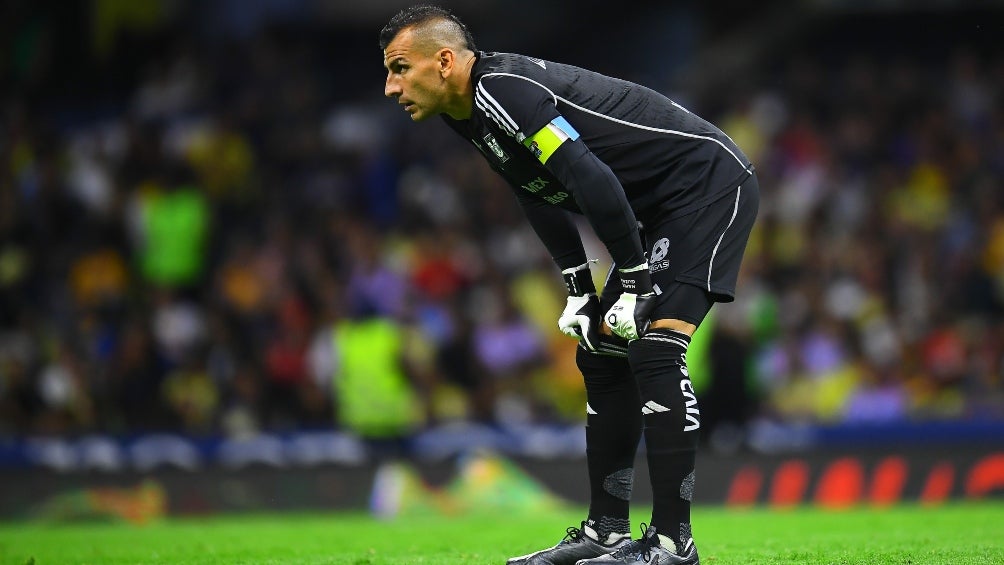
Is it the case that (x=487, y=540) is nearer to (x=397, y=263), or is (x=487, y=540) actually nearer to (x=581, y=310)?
(x=581, y=310)

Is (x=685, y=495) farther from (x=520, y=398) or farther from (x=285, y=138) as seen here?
(x=285, y=138)

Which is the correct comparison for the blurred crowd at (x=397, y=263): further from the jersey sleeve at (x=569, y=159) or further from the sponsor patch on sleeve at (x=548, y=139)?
the sponsor patch on sleeve at (x=548, y=139)

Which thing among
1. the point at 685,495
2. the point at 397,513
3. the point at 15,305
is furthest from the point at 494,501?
the point at 685,495

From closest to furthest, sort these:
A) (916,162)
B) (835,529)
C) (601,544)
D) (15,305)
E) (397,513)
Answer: (601,544) < (835,529) < (397,513) < (15,305) < (916,162)

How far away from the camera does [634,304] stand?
5641 millimetres

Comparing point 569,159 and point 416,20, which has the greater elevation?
point 416,20

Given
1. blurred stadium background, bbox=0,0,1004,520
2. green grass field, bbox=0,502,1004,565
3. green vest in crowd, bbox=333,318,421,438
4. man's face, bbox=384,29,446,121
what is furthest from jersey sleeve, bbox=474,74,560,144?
green vest in crowd, bbox=333,318,421,438

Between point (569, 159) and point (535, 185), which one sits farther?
point (535, 185)

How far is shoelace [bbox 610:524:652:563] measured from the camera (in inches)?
221

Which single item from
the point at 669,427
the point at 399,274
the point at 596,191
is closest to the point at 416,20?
the point at 596,191

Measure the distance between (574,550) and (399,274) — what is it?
9.36 m

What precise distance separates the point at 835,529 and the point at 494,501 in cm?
500

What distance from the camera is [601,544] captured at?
6.19 m

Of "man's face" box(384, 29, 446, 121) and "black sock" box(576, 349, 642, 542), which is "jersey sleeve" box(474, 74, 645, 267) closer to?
"man's face" box(384, 29, 446, 121)
